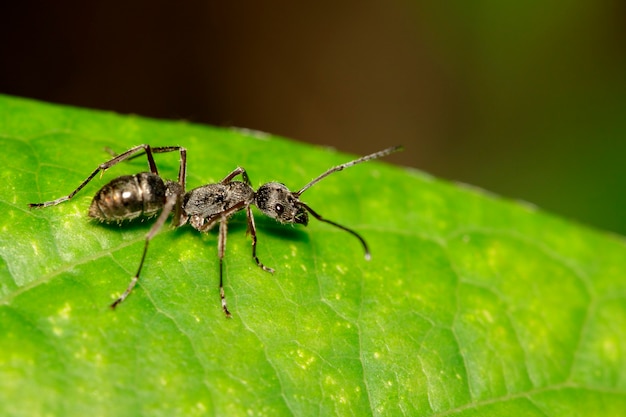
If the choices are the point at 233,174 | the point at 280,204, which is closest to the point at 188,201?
the point at 233,174

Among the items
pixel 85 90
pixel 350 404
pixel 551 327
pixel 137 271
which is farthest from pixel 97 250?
pixel 85 90

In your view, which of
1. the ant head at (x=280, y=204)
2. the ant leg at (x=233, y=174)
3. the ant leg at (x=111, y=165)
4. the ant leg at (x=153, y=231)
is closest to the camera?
the ant leg at (x=153, y=231)

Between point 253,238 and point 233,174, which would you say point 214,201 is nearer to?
point 233,174

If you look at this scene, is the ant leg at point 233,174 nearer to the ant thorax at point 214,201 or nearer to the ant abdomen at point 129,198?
the ant thorax at point 214,201

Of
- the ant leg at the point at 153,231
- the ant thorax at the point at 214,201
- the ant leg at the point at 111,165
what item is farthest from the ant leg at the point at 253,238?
the ant leg at the point at 111,165

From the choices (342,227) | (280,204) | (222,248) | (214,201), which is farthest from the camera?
(214,201)

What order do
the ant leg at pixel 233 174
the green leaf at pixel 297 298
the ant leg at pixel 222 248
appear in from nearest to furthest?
the green leaf at pixel 297 298 < the ant leg at pixel 222 248 < the ant leg at pixel 233 174

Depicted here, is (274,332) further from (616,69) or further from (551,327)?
(616,69)

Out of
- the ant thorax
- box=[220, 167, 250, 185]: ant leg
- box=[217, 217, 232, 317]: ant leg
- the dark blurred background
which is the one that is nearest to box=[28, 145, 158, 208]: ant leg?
the ant thorax
